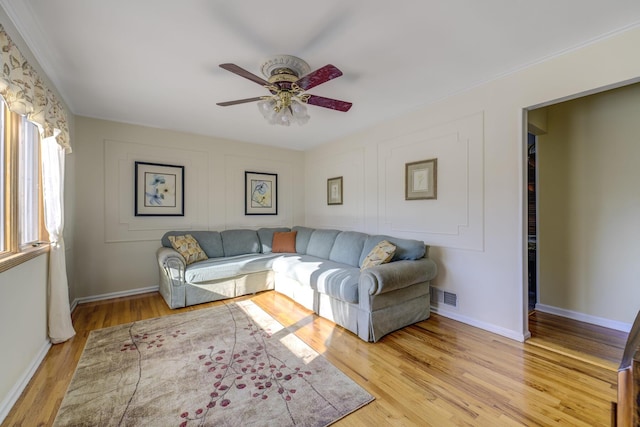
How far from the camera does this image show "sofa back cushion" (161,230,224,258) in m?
4.00

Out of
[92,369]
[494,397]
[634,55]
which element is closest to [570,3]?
[634,55]

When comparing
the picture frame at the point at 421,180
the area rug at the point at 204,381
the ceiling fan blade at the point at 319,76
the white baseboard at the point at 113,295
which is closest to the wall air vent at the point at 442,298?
the picture frame at the point at 421,180

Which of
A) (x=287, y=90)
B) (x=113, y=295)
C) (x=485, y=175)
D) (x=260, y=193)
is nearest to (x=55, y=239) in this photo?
(x=113, y=295)

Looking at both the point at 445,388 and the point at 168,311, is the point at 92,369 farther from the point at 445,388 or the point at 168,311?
the point at 445,388

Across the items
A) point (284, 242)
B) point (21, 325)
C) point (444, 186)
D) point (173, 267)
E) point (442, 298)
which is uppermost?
point (444, 186)

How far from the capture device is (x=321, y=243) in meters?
4.18

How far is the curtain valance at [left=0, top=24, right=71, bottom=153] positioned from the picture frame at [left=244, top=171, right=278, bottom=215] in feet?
9.20

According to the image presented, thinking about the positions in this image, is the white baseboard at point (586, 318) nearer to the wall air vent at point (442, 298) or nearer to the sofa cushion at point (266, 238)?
the wall air vent at point (442, 298)

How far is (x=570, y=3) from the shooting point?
1.68m

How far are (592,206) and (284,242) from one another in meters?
3.96

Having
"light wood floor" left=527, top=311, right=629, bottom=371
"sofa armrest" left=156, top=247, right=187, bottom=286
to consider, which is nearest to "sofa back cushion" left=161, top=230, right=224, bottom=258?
"sofa armrest" left=156, top=247, right=187, bottom=286

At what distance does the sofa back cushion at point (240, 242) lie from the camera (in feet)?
14.0

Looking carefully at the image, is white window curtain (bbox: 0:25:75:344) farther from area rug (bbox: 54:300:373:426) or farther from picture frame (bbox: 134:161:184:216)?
picture frame (bbox: 134:161:184:216)

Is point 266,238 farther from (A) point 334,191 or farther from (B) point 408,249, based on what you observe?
(B) point 408,249
